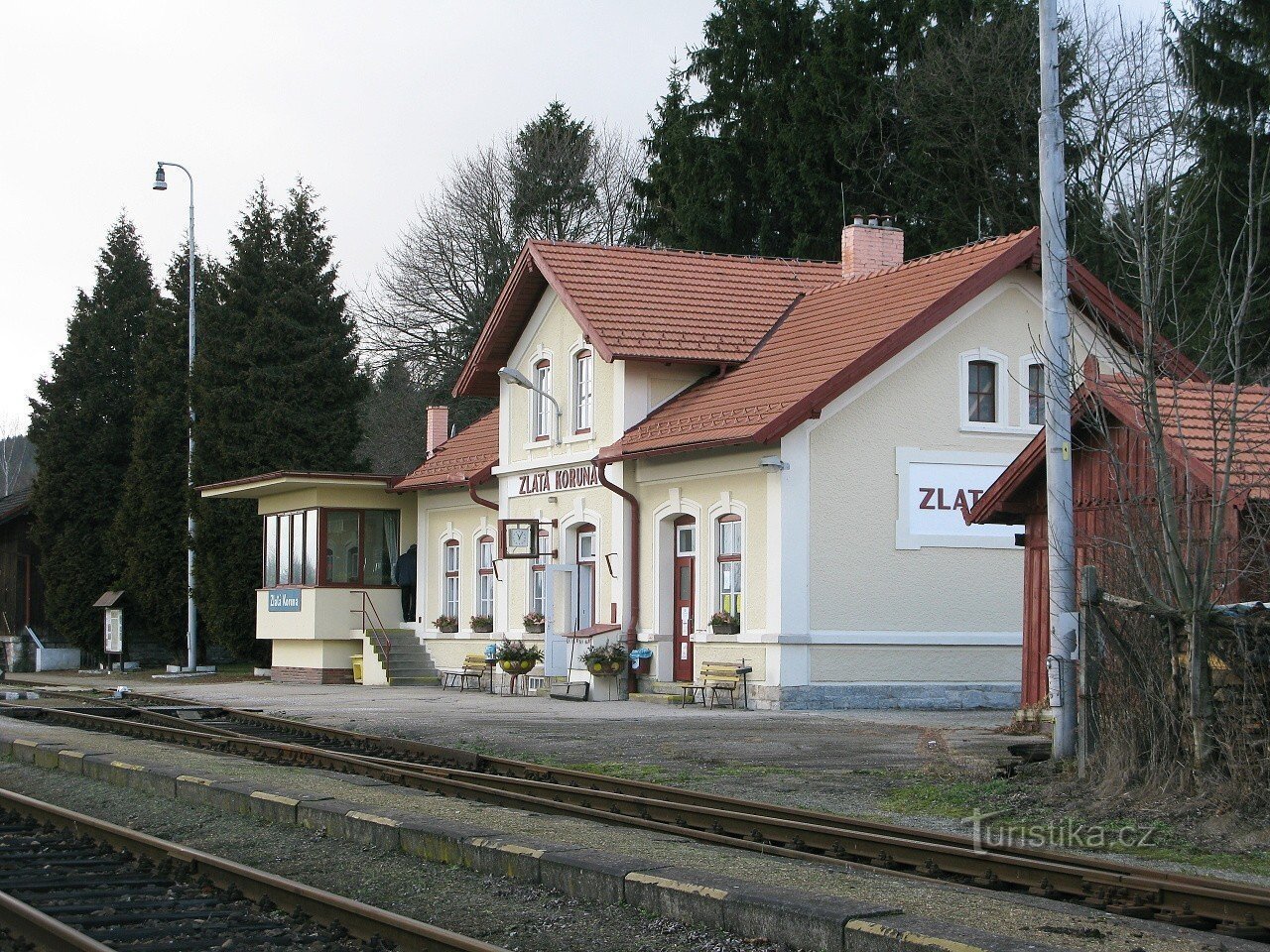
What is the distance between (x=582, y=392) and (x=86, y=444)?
2076cm

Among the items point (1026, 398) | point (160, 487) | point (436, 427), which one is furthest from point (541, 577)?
point (160, 487)

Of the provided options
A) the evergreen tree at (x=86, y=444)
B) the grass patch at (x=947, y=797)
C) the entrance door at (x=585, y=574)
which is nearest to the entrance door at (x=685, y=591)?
the entrance door at (x=585, y=574)

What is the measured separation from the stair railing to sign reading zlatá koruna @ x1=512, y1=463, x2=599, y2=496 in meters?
4.76

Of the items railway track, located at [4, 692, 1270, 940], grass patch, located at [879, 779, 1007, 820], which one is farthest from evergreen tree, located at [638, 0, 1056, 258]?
grass patch, located at [879, 779, 1007, 820]

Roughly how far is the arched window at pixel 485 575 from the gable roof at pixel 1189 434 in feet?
48.9

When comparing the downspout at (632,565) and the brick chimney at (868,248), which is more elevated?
the brick chimney at (868,248)

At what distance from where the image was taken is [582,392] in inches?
1087

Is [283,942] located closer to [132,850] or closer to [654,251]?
[132,850]

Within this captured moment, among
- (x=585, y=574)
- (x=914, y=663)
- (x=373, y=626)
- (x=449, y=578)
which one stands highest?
(x=585, y=574)

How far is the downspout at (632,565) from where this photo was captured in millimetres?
25656

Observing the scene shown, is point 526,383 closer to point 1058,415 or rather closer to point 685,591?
point 685,591

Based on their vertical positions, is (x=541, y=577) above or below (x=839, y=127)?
below

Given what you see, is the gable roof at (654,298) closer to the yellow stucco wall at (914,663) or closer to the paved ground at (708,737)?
the yellow stucco wall at (914,663)

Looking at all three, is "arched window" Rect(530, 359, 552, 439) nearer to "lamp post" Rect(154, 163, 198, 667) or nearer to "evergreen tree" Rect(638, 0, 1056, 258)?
"lamp post" Rect(154, 163, 198, 667)
